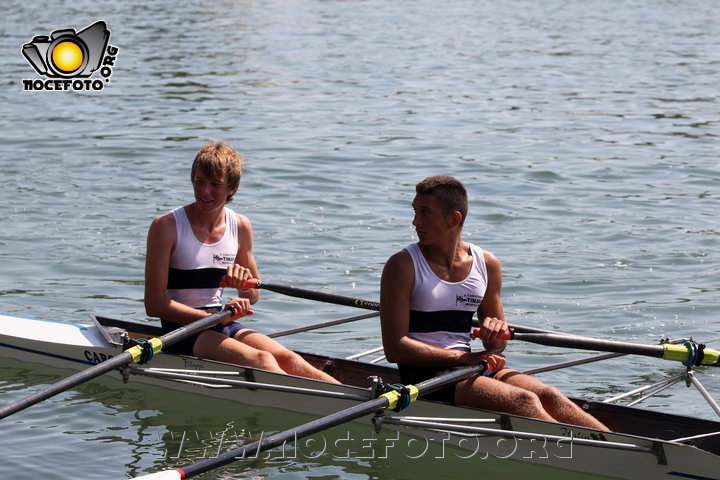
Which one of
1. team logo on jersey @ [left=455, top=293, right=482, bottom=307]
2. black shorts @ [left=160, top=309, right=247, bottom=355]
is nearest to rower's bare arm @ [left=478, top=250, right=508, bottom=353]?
team logo on jersey @ [left=455, top=293, right=482, bottom=307]

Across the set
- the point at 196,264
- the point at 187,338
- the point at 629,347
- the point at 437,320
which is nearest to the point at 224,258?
the point at 196,264

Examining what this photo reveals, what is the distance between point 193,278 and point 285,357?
0.88 meters

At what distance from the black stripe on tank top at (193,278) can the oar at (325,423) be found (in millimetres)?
1724

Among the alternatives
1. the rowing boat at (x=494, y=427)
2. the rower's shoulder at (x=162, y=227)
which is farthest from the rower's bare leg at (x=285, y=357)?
the rower's shoulder at (x=162, y=227)

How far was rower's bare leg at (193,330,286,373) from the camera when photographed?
7715mm

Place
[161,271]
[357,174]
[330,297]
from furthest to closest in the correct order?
[357,174] < [330,297] < [161,271]

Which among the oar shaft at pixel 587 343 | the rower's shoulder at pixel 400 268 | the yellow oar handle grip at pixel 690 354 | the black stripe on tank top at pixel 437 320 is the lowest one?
the yellow oar handle grip at pixel 690 354

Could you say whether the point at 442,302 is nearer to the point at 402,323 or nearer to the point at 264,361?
the point at 402,323

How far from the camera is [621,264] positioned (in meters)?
12.1

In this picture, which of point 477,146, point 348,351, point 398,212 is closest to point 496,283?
point 348,351

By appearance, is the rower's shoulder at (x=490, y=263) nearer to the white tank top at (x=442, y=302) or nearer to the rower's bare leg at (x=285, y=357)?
the white tank top at (x=442, y=302)

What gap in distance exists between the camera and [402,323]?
6.74 meters

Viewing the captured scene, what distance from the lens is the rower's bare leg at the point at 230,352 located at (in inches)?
304

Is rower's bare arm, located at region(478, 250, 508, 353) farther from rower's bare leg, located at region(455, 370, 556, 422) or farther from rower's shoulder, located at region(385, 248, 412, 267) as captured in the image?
rower's shoulder, located at region(385, 248, 412, 267)
